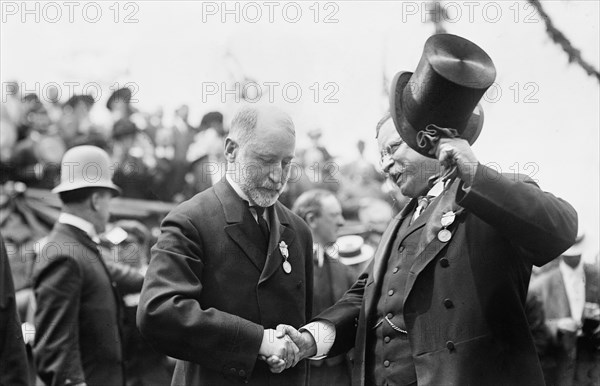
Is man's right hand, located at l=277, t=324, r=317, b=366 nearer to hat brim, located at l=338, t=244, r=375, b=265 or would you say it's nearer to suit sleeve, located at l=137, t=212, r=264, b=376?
suit sleeve, located at l=137, t=212, r=264, b=376

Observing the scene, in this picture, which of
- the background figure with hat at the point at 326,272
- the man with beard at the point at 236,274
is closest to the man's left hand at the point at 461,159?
the man with beard at the point at 236,274

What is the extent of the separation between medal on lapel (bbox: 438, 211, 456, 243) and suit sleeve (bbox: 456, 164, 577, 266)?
34 centimetres

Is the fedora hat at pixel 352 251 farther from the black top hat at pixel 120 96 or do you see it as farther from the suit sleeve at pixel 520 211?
the suit sleeve at pixel 520 211

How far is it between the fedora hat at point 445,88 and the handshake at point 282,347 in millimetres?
1141

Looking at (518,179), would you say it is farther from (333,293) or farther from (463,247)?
(333,293)

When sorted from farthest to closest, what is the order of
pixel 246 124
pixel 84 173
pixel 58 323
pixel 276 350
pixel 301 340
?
pixel 84 173
pixel 58 323
pixel 246 124
pixel 301 340
pixel 276 350

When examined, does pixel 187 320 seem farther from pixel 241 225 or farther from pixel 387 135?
pixel 387 135

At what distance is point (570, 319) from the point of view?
9031mm

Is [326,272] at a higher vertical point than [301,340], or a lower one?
lower

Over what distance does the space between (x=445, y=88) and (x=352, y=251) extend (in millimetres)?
5254

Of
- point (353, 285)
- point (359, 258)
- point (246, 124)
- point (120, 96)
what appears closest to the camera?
point (246, 124)

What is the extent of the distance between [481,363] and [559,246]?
0.62 meters

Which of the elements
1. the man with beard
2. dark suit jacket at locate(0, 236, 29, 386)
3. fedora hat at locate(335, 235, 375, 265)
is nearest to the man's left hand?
the man with beard

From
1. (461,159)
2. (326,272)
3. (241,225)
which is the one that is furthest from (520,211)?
(326,272)
